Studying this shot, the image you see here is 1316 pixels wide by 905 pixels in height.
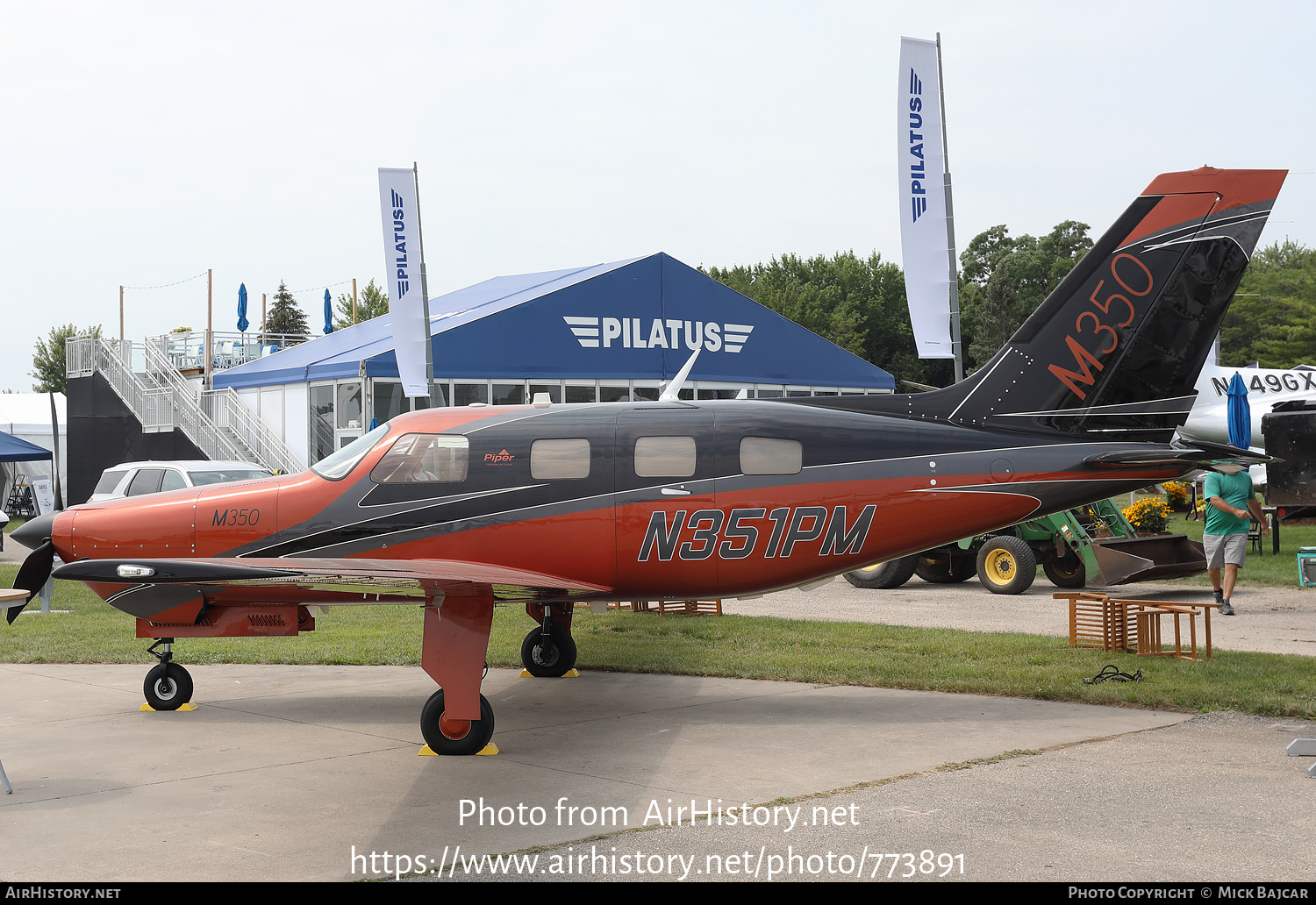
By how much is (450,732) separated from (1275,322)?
268 feet

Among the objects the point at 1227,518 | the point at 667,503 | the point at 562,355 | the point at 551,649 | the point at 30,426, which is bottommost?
the point at 551,649

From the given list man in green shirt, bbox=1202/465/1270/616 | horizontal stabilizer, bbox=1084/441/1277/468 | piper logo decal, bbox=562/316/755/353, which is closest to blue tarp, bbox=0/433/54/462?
piper logo decal, bbox=562/316/755/353

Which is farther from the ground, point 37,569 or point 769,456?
point 769,456

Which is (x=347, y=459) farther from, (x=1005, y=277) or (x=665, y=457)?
(x=1005, y=277)

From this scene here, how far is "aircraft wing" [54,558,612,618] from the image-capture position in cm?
638

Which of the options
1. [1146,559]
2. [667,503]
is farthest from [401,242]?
[1146,559]

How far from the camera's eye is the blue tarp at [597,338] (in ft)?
85.1

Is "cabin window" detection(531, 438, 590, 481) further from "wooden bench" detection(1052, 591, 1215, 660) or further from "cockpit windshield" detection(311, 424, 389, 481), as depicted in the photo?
"wooden bench" detection(1052, 591, 1215, 660)

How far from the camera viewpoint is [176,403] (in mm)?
32156

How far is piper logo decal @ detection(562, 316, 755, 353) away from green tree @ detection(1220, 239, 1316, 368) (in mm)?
42639

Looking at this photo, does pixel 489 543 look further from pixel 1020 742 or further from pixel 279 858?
pixel 1020 742

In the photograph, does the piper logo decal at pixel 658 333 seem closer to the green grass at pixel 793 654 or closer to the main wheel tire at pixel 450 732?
the green grass at pixel 793 654

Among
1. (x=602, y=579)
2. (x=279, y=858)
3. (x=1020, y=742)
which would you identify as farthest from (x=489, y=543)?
(x=1020, y=742)

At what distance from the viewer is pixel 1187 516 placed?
2822 centimetres
